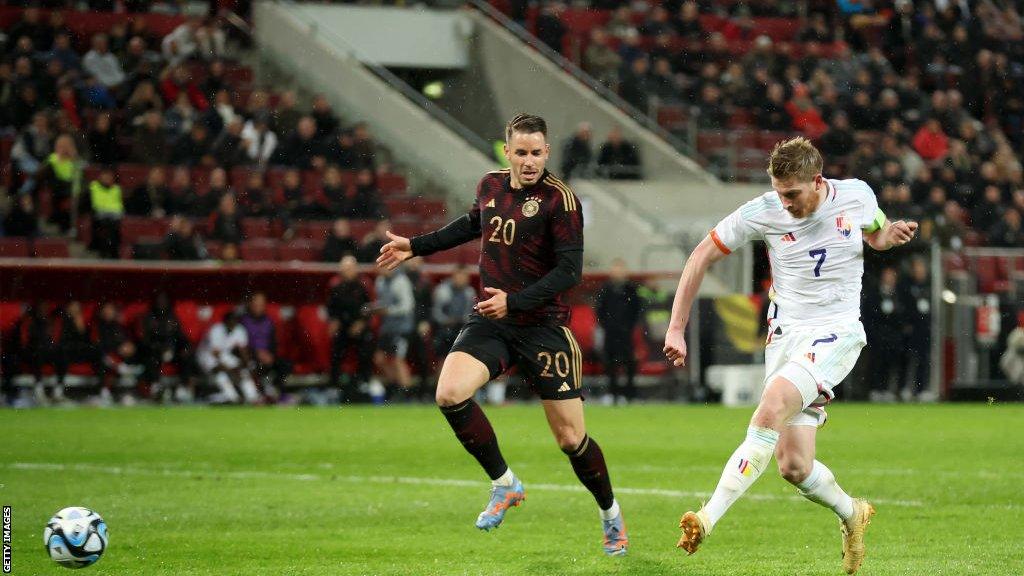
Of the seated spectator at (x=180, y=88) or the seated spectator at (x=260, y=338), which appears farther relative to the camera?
the seated spectator at (x=180, y=88)

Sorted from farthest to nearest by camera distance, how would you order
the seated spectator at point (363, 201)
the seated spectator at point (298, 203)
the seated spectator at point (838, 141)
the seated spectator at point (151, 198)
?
the seated spectator at point (838, 141) → the seated spectator at point (363, 201) → the seated spectator at point (298, 203) → the seated spectator at point (151, 198)

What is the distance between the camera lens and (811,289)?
7730 mm

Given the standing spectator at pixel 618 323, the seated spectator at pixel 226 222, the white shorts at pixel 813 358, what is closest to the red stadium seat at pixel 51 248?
the seated spectator at pixel 226 222

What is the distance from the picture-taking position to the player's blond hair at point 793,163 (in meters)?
7.36

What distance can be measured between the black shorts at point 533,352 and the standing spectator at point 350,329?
12.7 metres

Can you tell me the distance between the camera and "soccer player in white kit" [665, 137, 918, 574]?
750 centimetres

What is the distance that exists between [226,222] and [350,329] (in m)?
2.50

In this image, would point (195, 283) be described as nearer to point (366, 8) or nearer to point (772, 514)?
point (366, 8)

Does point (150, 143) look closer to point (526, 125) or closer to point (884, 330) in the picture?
point (884, 330)

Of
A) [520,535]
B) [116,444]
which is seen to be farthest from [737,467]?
[116,444]

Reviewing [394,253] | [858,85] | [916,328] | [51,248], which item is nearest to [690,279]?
[394,253]

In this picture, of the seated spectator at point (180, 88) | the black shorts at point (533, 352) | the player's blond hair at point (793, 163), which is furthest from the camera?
the seated spectator at point (180, 88)

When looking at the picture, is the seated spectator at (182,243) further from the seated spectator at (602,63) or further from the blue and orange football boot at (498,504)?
the blue and orange football boot at (498,504)

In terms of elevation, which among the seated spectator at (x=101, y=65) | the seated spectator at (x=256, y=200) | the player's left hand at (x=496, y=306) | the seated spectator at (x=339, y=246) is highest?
the seated spectator at (x=101, y=65)
